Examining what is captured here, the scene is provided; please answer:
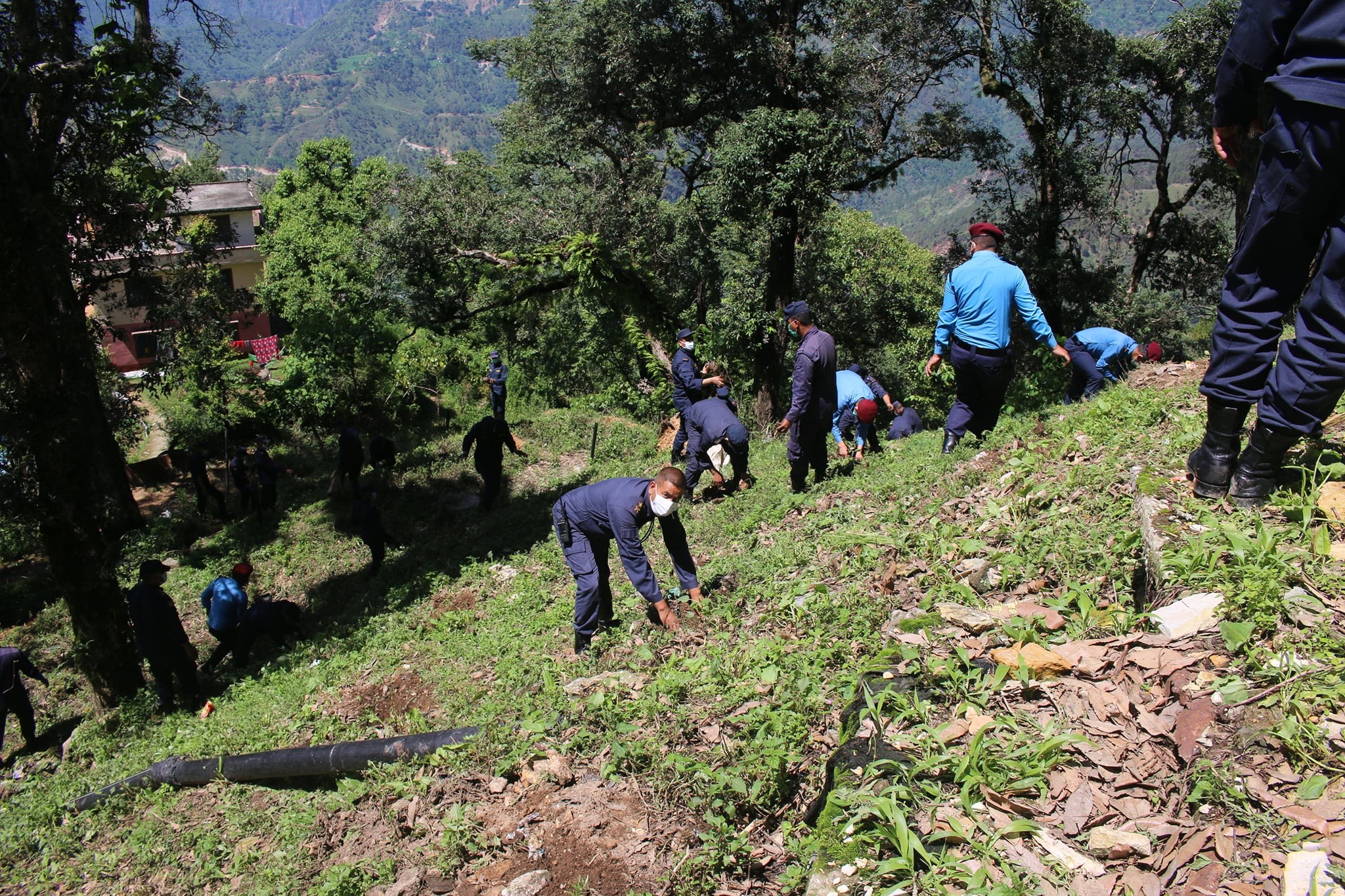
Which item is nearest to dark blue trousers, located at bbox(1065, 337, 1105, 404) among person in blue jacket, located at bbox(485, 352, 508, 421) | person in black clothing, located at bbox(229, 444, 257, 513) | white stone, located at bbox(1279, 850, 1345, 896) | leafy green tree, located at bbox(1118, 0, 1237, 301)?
white stone, located at bbox(1279, 850, 1345, 896)

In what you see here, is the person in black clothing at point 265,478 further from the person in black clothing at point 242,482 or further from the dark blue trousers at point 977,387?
the dark blue trousers at point 977,387

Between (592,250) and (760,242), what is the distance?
131 inches

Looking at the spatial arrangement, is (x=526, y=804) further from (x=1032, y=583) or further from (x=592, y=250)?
(x=592, y=250)

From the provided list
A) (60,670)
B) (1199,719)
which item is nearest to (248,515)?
(60,670)

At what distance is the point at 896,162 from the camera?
15203mm

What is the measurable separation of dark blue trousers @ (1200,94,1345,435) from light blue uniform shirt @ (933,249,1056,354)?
2824 mm

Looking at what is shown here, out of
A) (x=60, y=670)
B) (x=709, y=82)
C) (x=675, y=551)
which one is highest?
(x=709, y=82)

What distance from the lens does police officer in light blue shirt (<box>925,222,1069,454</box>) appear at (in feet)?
20.6

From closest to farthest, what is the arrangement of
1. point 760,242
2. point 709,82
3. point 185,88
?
point 185,88, point 709,82, point 760,242

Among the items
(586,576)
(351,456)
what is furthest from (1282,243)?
(351,456)

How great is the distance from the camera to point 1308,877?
2234 mm

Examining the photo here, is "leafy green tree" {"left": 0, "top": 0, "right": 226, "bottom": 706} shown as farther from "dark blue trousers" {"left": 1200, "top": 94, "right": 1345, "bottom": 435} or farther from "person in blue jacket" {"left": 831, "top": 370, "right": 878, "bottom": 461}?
"dark blue trousers" {"left": 1200, "top": 94, "right": 1345, "bottom": 435}

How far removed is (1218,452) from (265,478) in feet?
47.6

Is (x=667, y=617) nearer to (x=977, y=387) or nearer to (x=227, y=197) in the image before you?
(x=977, y=387)
